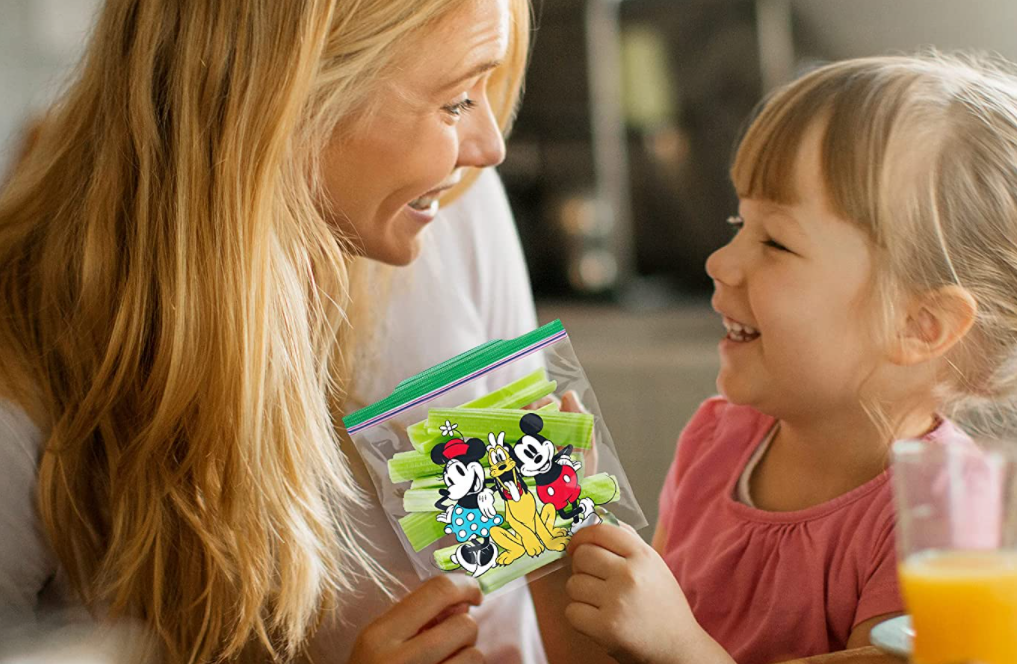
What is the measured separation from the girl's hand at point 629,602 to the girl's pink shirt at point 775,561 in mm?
149

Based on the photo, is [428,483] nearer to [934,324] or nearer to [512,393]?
[512,393]

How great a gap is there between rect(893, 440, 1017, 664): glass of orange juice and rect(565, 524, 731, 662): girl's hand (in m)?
0.33

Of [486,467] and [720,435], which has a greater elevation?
[486,467]

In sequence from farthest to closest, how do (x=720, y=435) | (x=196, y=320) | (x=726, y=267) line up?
(x=720, y=435) → (x=726, y=267) → (x=196, y=320)

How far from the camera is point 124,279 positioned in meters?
1.10

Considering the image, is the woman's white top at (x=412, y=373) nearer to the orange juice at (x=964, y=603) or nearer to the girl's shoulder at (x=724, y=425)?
the girl's shoulder at (x=724, y=425)

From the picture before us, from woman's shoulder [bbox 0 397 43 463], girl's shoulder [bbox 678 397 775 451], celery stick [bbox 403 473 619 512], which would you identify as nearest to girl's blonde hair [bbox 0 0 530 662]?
woman's shoulder [bbox 0 397 43 463]

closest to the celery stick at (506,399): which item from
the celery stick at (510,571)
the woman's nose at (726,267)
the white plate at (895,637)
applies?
the celery stick at (510,571)

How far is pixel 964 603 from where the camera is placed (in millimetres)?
651

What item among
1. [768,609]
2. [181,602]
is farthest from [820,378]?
[181,602]

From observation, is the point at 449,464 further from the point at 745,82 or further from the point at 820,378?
the point at 745,82

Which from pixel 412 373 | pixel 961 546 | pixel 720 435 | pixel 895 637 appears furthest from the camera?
pixel 412 373

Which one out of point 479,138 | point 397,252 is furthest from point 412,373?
point 479,138

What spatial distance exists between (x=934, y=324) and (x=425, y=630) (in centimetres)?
58
